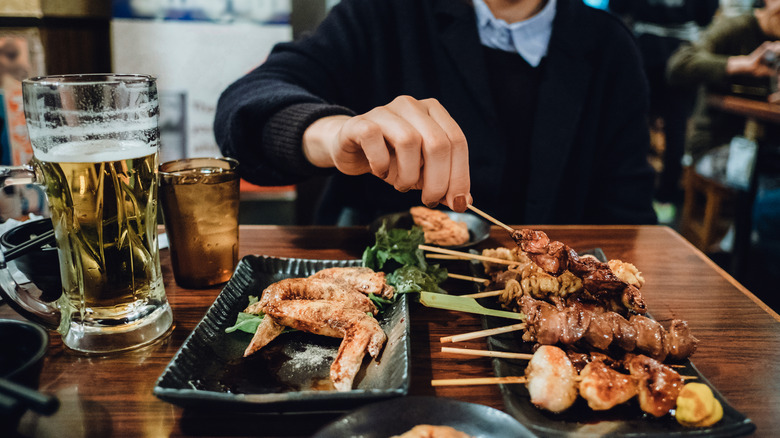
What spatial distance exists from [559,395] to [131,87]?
129 cm

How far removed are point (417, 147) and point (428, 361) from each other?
0.61 metres

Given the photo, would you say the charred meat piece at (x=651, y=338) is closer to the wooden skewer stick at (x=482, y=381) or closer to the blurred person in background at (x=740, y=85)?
the wooden skewer stick at (x=482, y=381)

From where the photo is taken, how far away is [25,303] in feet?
4.34

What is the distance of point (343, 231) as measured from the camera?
2398mm

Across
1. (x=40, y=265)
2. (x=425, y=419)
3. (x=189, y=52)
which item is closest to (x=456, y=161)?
(x=425, y=419)

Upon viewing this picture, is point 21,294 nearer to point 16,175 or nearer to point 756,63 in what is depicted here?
point 16,175

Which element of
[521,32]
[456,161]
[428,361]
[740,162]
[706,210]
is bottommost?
[706,210]

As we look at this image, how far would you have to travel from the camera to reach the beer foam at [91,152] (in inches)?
48.6

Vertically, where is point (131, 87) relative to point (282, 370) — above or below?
above

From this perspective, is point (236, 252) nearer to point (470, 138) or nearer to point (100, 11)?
point (470, 138)

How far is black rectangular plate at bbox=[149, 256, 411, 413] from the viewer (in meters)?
1.08

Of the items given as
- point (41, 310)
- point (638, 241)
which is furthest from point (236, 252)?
point (638, 241)

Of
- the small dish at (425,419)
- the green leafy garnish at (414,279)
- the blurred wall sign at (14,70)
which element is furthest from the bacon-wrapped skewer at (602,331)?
the blurred wall sign at (14,70)

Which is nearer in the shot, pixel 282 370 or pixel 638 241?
pixel 282 370
